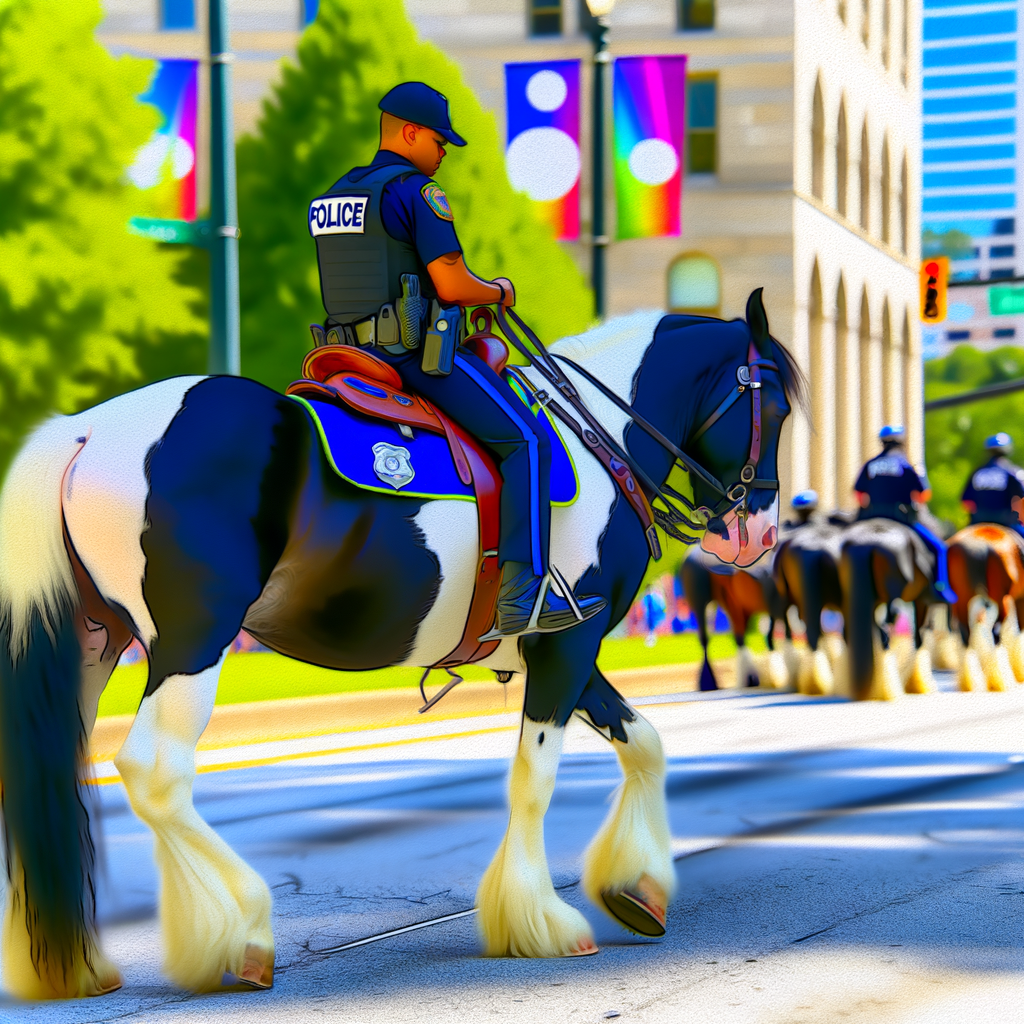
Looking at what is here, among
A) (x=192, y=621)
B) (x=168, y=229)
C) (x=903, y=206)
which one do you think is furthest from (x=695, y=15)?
(x=192, y=621)

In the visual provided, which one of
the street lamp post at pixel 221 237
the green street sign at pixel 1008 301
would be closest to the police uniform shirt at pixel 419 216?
the street lamp post at pixel 221 237

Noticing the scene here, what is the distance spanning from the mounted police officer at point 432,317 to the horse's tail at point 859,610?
10.7 metres

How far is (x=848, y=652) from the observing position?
17.1 metres

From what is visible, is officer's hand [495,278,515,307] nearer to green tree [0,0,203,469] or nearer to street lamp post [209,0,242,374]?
street lamp post [209,0,242,374]

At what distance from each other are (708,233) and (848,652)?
88.5ft

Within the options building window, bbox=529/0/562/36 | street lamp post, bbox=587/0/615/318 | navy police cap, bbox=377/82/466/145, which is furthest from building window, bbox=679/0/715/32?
navy police cap, bbox=377/82/466/145

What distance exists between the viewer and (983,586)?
18.6 metres

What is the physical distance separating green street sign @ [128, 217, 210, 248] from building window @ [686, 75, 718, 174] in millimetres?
30066

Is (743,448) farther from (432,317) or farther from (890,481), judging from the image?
(890,481)

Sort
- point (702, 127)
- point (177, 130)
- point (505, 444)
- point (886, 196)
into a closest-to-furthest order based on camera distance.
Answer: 1. point (505, 444)
2. point (177, 130)
3. point (702, 127)
4. point (886, 196)

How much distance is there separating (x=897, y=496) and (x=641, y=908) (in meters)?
11.6

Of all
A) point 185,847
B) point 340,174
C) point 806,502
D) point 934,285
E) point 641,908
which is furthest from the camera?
point 934,285

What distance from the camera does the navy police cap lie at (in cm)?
634

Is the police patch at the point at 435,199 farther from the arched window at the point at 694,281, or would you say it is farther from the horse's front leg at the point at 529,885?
the arched window at the point at 694,281
